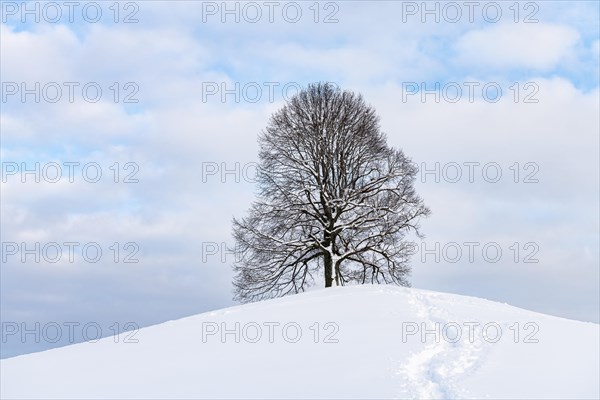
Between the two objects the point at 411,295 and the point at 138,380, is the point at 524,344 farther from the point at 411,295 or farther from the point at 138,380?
the point at 138,380

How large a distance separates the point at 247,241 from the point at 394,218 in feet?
17.7

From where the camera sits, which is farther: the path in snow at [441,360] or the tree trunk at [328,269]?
the tree trunk at [328,269]

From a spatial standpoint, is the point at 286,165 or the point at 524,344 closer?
the point at 524,344

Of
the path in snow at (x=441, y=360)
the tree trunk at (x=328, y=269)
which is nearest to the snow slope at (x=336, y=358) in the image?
the path in snow at (x=441, y=360)

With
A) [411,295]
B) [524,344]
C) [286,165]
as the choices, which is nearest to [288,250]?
[286,165]

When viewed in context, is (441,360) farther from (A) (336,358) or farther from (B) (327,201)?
(B) (327,201)

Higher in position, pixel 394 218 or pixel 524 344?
pixel 394 218

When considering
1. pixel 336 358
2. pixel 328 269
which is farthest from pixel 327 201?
pixel 336 358

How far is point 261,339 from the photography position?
39.4 ft

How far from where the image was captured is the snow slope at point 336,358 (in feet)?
31.6

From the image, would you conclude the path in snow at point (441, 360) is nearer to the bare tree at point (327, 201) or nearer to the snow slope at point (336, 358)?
the snow slope at point (336, 358)

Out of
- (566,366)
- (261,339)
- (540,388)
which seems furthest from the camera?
(261,339)

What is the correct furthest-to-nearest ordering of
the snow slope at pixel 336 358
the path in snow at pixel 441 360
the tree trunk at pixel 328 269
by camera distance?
the tree trunk at pixel 328 269
the snow slope at pixel 336 358
the path in snow at pixel 441 360

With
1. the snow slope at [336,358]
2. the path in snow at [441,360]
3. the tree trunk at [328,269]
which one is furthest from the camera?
the tree trunk at [328,269]
